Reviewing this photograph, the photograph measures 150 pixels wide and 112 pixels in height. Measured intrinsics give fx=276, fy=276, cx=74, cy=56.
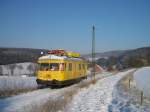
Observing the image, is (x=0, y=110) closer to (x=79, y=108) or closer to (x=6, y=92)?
(x=79, y=108)

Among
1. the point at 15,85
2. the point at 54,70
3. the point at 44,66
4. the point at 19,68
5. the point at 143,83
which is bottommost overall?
the point at 19,68

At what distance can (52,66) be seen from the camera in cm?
2336

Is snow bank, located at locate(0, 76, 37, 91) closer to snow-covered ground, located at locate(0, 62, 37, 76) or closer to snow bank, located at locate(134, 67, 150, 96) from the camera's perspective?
snow bank, located at locate(134, 67, 150, 96)

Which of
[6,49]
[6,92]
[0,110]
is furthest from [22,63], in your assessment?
[0,110]

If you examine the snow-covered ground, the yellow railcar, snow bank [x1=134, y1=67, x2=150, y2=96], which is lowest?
the snow-covered ground

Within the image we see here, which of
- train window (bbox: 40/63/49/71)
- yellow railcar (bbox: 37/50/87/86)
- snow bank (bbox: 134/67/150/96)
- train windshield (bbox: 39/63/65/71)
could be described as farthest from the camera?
snow bank (bbox: 134/67/150/96)

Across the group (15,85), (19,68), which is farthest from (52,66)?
(19,68)

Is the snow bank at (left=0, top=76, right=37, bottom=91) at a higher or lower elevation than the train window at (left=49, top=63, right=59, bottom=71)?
lower

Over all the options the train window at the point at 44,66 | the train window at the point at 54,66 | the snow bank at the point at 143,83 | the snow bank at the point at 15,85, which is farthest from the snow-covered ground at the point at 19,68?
the train window at the point at 54,66

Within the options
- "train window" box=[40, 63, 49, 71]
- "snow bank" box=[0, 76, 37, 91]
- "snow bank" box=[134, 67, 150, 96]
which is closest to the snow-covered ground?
"snow bank" box=[134, 67, 150, 96]

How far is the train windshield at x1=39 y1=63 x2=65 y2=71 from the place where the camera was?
22855mm

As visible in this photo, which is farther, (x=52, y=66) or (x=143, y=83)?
(x=143, y=83)

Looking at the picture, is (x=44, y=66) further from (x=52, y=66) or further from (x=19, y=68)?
(x=19, y=68)

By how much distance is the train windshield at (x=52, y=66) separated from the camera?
75.0 ft
